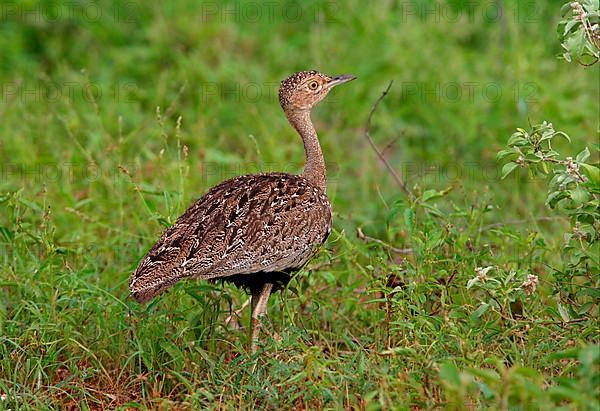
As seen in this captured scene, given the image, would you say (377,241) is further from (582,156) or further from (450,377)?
(450,377)

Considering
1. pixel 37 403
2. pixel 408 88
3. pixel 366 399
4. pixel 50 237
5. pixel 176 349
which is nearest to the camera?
pixel 366 399

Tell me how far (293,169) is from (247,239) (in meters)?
2.71

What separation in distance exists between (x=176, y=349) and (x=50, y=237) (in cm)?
92

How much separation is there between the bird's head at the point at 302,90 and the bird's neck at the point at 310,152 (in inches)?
1.7

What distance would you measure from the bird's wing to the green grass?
0.18 m

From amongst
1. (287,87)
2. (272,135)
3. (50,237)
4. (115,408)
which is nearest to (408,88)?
(272,135)

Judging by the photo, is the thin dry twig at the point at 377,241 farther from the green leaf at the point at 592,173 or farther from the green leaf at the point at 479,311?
the green leaf at the point at 592,173

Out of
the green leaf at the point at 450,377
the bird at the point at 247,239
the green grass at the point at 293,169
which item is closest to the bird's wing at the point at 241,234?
the bird at the point at 247,239

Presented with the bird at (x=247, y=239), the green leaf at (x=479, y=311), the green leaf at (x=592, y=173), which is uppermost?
the green leaf at (x=592, y=173)

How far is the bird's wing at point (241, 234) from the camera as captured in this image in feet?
14.8

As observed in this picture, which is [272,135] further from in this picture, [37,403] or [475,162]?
[37,403]

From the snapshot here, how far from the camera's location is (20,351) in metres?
4.74

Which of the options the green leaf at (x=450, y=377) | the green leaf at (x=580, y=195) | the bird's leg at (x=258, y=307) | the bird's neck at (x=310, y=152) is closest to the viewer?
the green leaf at (x=450, y=377)

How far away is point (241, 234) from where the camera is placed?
183 inches
